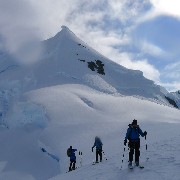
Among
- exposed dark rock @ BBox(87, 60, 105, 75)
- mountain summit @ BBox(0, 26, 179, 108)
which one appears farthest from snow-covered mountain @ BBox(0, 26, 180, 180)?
exposed dark rock @ BBox(87, 60, 105, 75)

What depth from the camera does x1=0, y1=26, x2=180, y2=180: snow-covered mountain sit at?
2316 centimetres

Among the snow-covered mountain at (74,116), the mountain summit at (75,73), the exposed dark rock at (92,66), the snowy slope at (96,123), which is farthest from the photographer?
the exposed dark rock at (92,66)

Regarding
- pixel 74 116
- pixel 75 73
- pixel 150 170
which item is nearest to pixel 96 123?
pixel 74 116

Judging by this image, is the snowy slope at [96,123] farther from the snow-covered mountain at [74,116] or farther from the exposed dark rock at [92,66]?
the exposed dark rock at [92,66]

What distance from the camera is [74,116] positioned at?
5491 cm

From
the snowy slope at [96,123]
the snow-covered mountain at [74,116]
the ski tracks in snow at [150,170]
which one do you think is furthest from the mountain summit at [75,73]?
the ski tracks in snow at [150,170]

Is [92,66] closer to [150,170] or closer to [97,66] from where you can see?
[97,66]

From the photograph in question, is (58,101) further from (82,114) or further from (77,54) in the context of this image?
(77,54)

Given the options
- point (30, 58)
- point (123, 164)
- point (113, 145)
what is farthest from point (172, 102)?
point (123, 164)

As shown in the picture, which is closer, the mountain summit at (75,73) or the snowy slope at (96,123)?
the snowy slope at (96,123)

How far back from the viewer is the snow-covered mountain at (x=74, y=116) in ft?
76.0

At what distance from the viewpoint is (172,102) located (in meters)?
99.1

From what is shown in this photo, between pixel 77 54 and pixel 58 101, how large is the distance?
1142 inches

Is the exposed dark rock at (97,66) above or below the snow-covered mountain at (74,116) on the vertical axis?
above
